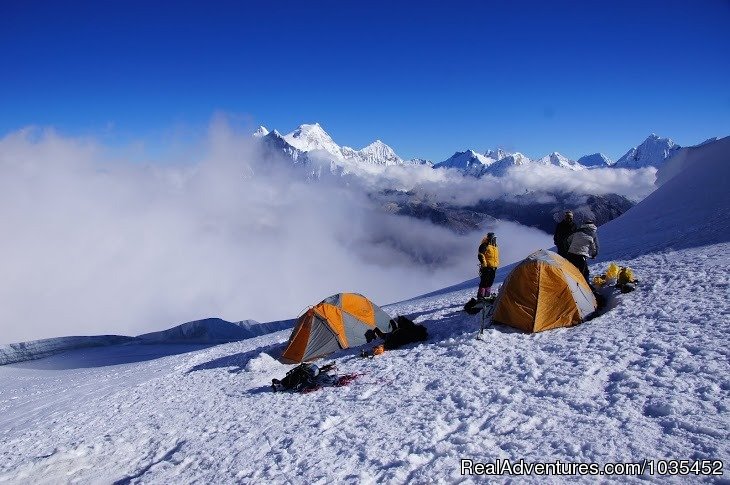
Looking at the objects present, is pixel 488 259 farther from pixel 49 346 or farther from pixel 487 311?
pixel 49 346

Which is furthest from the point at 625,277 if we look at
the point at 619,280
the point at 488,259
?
the point at 488,259

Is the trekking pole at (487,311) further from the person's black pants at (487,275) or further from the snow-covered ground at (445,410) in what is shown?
the person's black pants at (487,275)

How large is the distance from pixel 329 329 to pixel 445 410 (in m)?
7.38

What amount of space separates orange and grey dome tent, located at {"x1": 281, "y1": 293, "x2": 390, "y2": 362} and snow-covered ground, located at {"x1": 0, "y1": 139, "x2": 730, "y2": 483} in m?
0.83

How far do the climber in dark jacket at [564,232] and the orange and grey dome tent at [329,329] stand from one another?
278 inches

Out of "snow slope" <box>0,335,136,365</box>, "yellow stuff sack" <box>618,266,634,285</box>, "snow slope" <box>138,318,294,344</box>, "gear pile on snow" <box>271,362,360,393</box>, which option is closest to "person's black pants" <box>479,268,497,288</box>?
"yellow stuff sack" <box>618,266,634,285</box>

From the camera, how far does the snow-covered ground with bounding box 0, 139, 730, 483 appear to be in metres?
6.77

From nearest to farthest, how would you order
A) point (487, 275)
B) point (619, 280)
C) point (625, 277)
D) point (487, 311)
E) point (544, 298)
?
point (544, 298) < point (487, 311) < point (625, 277) < point (619, 280) < point (487, 275)

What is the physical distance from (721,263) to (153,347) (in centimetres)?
3811

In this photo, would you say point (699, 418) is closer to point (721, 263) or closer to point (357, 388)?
point (357, 388)

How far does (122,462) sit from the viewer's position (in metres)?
9.54

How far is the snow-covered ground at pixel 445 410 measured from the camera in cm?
677

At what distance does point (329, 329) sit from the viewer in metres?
15.3

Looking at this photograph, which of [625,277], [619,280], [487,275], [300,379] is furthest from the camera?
[487,275]
